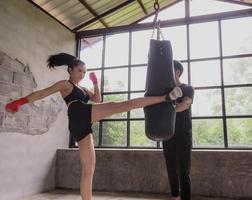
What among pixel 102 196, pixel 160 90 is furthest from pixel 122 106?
pixel 102 196

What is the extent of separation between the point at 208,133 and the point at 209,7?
7.72ft

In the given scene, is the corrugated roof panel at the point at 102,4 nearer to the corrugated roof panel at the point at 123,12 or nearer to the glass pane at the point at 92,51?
the corrugated roof panel at the point at 123,12

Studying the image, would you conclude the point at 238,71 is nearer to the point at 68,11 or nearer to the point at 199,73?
the point at 199,73

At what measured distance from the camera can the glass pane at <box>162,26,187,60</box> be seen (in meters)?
4.77

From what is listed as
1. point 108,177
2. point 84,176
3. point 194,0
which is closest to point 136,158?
point 108,177

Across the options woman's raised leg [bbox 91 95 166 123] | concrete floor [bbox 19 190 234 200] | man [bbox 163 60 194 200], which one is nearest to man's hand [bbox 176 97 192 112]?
man [bbox 163 60 194 200]

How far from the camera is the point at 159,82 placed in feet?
6.30

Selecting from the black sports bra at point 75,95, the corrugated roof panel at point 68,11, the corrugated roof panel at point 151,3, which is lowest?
the black sports bra at point 75,95

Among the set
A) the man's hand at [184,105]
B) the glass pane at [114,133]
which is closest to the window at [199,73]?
the glass pane at [114,133]

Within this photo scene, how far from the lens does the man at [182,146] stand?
96.6 inches

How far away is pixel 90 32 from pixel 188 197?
3.84 metres

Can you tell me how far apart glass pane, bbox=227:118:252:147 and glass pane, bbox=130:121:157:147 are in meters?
1.37

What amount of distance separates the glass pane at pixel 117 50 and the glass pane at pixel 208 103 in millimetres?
1538

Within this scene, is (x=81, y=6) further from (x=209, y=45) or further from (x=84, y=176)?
(x=84, y=176)
